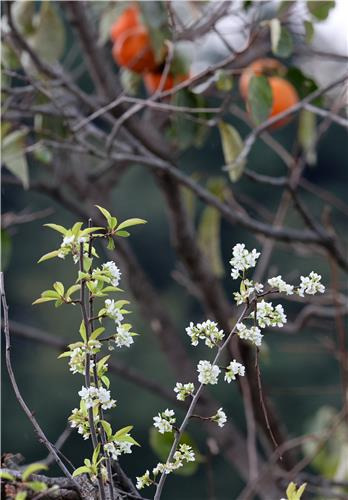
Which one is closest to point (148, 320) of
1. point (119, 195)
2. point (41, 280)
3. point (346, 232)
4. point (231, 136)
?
point (231, 136)

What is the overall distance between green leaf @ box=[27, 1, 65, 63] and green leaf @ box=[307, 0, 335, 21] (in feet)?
1.54

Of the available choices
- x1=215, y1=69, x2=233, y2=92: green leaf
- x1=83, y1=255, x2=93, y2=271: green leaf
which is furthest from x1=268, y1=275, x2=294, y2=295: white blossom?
x1=215, y1=69, x2=233, y2=92: green leaf

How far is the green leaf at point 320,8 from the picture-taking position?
4.63 feet

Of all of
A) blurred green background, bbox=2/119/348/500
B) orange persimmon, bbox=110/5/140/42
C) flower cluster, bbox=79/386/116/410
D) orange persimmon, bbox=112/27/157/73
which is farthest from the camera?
blurred green background, bbox=2/119/348/500

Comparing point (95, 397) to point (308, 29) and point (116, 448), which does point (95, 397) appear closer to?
point (116, 448)

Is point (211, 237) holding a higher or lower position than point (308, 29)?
lower

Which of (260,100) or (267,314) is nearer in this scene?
(267,314)

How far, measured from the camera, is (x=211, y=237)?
1879 mm

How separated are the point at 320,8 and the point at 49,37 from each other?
503 mm

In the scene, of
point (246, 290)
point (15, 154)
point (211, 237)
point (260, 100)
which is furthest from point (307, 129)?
point (246, 290)

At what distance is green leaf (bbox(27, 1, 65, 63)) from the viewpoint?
5.51 ft

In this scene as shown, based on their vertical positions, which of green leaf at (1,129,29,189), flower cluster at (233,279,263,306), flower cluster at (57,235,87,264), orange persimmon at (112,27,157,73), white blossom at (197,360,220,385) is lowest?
white blossom at (197,360,220,385)

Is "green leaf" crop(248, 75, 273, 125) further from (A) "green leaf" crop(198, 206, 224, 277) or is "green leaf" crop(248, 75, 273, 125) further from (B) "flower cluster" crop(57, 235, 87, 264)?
(B) "flower cluster" crop(57, 235, 87, 264)

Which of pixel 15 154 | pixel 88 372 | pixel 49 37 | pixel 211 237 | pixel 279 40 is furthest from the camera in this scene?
pixel 211 237
